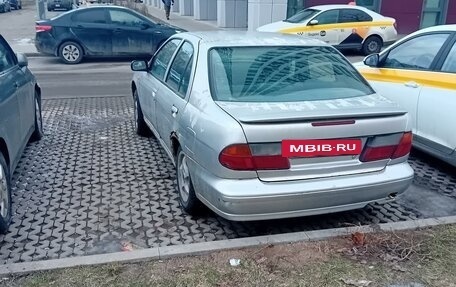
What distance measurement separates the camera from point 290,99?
3.51 metres

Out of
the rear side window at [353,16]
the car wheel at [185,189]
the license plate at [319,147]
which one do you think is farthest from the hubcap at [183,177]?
the rear side window at [353,16]

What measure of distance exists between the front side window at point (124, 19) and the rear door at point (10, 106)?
8697 millimetres

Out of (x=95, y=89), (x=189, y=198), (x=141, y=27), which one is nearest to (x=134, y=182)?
(x=189, y=198)

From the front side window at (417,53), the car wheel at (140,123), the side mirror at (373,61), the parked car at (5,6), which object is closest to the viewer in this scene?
the front side window at (417,53)

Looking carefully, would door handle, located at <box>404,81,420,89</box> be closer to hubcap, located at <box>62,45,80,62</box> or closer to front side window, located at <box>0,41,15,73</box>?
front side window, located at <box>0,41,15,73</box>

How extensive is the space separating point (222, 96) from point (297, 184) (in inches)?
35.7

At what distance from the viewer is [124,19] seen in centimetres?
1351

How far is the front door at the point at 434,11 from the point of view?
19.5m

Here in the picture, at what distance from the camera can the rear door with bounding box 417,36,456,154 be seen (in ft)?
15.1

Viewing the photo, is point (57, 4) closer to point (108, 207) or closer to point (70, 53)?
point (70, 53)

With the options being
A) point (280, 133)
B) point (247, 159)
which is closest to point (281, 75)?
point (280, 133)

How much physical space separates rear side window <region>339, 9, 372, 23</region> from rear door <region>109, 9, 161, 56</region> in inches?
226

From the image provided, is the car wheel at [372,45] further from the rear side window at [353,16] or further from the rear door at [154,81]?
the rear door at [154,81]

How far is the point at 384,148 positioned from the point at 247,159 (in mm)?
1082
